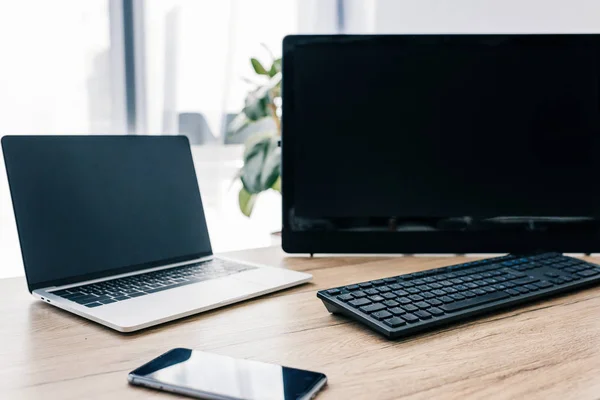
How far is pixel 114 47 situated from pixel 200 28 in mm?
320

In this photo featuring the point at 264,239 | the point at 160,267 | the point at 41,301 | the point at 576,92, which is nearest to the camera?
the point at 41,301

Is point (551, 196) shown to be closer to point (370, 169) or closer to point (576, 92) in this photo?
point (576, 92)

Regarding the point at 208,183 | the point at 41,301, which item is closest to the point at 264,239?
the point at 208,183

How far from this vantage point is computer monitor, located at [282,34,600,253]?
3.31ft

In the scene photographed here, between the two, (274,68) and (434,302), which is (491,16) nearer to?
(274,68)

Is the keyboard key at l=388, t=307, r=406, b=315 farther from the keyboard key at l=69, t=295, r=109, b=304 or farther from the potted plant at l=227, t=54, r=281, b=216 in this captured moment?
the potted plant at l=227, t=54, r=281, b=216

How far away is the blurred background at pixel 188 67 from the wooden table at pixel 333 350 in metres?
0.61

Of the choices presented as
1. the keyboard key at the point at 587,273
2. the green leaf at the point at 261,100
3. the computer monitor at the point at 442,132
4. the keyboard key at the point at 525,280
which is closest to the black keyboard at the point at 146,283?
the computer monitor at the point at 442,132

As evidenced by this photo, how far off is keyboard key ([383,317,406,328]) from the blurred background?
650 millimetres

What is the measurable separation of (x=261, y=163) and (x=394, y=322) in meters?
0.93

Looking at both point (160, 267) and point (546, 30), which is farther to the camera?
point (546, 30)

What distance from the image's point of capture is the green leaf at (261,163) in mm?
1442

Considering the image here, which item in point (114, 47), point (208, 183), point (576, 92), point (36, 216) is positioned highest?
point (114, 47)

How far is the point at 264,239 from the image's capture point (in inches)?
81.5
